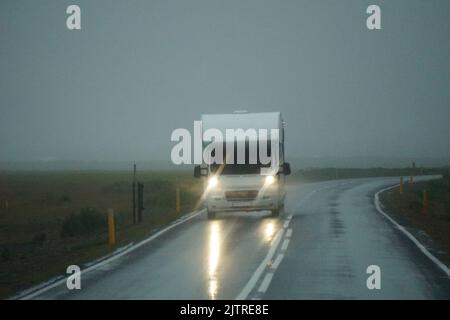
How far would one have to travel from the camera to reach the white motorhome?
2331 cm

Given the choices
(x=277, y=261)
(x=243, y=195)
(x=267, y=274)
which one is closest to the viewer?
(x=267, y=274)

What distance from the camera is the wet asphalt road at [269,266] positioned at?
1085 centimetres

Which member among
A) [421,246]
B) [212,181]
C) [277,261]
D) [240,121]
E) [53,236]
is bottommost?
[53,236]

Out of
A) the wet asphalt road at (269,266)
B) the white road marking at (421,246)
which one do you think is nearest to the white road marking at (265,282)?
the wet asphalt road at (269,266)

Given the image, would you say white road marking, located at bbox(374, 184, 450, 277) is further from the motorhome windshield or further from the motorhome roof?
the motorhome roof

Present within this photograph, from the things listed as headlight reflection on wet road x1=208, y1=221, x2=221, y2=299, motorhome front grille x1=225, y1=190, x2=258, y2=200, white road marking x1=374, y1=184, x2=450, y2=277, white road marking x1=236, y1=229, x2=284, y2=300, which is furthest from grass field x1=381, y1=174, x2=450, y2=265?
motorhome front grille x1=225, y1=190, x2=258, y2=200

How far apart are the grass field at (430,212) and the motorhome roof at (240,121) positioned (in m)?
5.88

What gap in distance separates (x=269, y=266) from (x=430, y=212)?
21663 mm

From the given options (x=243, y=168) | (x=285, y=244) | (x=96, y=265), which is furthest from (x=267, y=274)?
(x=243, y=168)

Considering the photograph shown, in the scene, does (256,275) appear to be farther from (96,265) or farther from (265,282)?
(96,265)

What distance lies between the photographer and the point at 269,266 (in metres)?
13.5

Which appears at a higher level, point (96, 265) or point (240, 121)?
point (240, 121)

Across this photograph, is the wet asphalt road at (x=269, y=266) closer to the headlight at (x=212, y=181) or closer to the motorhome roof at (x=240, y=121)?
the headlight at (x=212, y=181)

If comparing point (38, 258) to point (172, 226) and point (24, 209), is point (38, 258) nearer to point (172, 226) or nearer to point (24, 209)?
point (172, 226)
